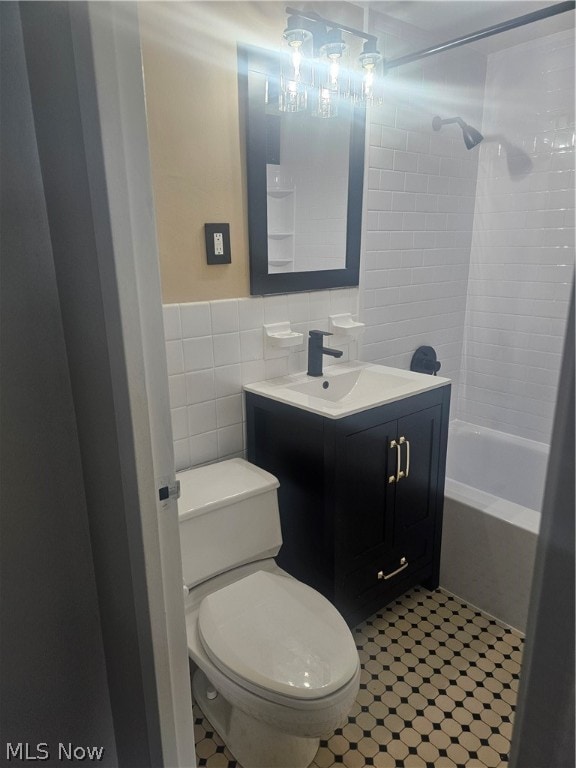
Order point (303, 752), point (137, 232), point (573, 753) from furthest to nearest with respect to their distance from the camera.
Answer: point (303, 752), point (137, 232), point (573, 753)

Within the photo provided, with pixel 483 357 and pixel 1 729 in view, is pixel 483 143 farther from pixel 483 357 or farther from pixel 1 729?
pixel 1 729

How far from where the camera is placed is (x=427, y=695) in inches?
65.1

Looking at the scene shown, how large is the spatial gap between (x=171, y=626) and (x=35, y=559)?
284 millimetres

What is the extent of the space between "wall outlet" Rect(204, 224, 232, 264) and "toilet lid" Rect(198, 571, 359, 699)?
1.04 m

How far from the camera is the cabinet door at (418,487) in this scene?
1.85 metres

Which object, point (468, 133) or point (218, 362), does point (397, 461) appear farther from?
point (468, 133)

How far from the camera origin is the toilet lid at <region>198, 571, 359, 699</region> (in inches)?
48.4

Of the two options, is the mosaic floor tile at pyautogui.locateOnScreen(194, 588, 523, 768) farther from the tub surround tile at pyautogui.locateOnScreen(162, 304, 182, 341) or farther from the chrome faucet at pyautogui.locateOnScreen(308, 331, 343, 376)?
the tub surround tile at pyautogui.locateOnScreen(162, 304, 182, 341)

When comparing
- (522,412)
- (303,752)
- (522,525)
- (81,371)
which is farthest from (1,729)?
(522,412)

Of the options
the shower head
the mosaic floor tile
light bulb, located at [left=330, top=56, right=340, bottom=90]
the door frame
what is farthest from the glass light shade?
the mosaic floor tile

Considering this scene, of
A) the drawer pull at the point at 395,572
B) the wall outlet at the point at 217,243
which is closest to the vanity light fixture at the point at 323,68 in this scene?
the wall outlet at the point at 217,243

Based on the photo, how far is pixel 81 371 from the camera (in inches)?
35.6

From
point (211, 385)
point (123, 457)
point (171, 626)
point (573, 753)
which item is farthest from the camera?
point (211, 385)

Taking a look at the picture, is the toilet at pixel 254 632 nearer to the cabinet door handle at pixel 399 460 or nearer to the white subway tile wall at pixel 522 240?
the cabinet door handle at pixel 399 460
